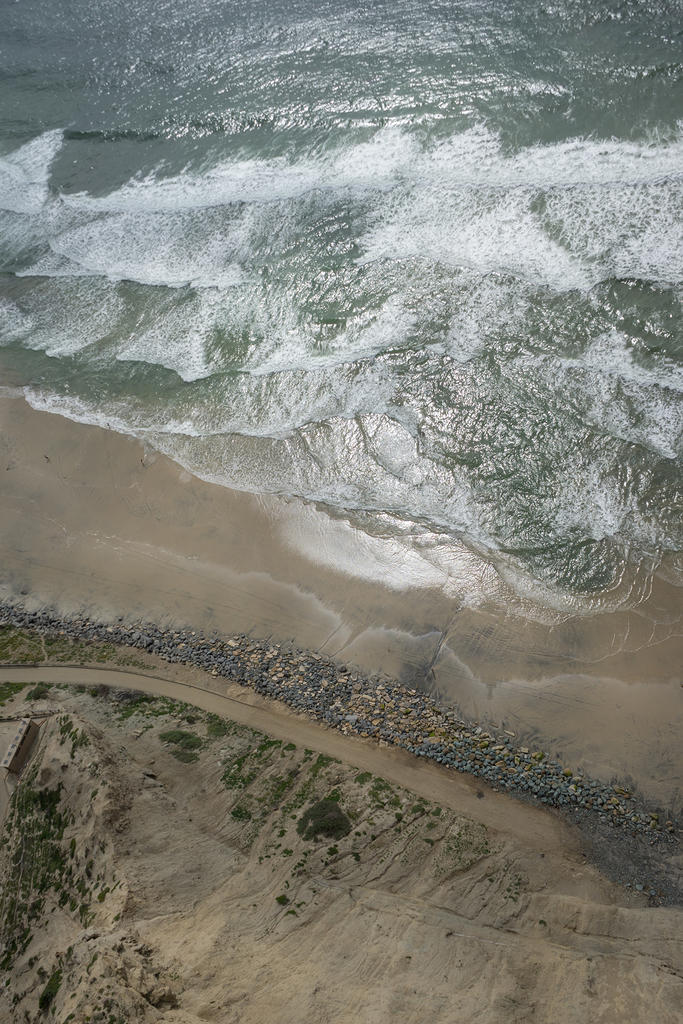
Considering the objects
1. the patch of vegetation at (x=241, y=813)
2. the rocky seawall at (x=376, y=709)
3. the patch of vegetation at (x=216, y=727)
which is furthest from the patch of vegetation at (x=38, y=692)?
the patch of vegetation at (x=241, y=813)

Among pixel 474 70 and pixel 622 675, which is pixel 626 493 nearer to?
pixel 622 675

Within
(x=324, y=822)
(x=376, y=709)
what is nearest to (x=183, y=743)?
(x=324, y=822)

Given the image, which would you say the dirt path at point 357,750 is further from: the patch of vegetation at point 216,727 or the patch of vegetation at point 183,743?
the patch of vegetation at point 183,743

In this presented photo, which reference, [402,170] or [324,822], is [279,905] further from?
[402,170]

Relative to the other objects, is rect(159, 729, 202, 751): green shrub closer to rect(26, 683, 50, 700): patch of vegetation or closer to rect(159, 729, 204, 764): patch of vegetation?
rect(159, 729, 204, 764): patch of vegetation

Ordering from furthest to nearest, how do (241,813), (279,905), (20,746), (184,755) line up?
(184,755), (20,746), (241,813), (279,905)
